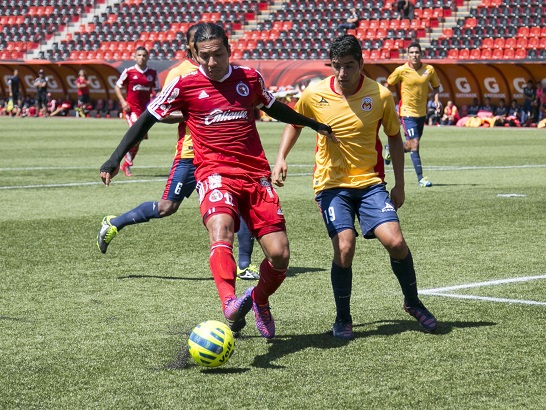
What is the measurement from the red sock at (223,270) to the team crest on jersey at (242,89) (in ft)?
3.38

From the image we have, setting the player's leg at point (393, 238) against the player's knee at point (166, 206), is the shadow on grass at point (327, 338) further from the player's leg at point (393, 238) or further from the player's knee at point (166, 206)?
the player's knee at point (166, 206)

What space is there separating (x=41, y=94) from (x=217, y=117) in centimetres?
4183

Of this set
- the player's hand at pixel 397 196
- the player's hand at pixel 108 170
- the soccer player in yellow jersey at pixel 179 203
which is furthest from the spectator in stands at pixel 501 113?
the player's hand at pixel 108 170

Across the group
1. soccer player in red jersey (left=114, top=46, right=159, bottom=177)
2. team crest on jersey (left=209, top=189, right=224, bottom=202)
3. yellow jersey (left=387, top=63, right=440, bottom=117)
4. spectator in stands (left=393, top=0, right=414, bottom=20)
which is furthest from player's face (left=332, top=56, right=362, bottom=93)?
spectator in stands (left=393, top=0, right=414, bottom=20)

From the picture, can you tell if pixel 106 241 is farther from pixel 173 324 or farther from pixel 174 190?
pixel 173 324

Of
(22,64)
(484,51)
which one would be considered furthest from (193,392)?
(22,64)

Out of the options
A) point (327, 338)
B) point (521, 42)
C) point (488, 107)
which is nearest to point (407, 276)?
point (327, 338)

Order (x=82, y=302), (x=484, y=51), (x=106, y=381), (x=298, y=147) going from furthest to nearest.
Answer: (x=484, y=51)
(x=298, y=147)
(x=82, y=302)
(x=106, y=381)

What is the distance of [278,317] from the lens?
23.5ft

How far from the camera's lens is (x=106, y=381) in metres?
5.46

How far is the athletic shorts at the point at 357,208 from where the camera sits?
6711mm

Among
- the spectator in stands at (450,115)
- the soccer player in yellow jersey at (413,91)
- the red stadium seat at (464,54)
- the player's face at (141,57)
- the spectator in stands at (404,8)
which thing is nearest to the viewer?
the soccer player in yellow jersey at (413,91)

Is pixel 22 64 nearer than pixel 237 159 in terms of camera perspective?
No

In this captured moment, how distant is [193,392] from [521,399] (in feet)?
5.20
